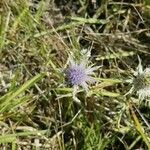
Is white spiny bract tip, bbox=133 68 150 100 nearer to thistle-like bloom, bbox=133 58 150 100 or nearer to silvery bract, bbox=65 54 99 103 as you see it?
thistle-like bloom, bbox=133 58 150 100

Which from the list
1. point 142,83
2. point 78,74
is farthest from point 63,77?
point 142,83

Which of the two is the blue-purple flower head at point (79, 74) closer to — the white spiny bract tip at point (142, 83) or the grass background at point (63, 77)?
the grass background at point (63, 77)

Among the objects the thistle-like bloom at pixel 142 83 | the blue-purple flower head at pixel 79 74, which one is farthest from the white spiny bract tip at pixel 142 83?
the blue-purple flower head at pixel 79 74

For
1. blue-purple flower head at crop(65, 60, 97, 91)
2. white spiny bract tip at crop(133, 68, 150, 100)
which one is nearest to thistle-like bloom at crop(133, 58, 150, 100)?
white spiny bract tip at crop(133, 68, 150, 100)

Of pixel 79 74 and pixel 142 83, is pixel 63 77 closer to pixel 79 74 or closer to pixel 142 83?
pixel 79 74

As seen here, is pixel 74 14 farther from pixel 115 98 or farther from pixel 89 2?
pixel 115 98

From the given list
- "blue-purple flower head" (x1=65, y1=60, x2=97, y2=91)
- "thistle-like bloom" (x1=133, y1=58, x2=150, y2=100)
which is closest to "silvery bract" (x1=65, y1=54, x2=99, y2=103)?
"blue-purple flower head" (x1=65, y1=60, x2=97, y2=91)
